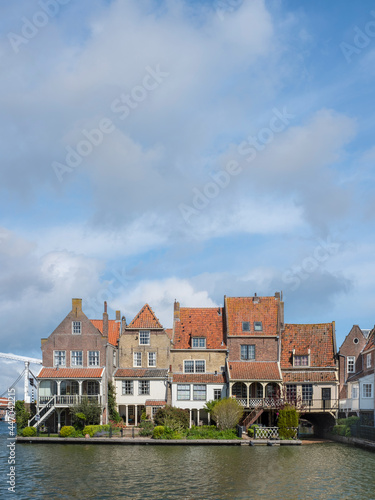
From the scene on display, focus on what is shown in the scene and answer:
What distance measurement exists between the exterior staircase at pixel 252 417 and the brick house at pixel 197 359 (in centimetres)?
491

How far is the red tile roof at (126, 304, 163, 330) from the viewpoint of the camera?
2496 inches

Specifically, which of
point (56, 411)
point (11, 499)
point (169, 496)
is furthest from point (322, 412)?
point (11, 499)

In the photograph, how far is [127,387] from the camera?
6191cm

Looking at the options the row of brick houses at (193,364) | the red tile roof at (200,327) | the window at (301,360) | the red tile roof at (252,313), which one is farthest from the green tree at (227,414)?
the window at (301,360)

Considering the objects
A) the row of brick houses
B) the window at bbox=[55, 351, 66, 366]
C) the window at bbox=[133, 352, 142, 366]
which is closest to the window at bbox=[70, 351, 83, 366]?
the row of brick houses

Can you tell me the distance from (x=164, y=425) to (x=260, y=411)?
9573 mm

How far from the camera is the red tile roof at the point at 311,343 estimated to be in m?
62.2

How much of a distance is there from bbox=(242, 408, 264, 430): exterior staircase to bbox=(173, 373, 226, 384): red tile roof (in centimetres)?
544

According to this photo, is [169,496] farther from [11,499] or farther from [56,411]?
[56,411]

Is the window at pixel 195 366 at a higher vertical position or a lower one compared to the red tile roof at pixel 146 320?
lower

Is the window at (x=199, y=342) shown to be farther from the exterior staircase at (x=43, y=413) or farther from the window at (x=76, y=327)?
the exterior staircase at (x=43, y=413)

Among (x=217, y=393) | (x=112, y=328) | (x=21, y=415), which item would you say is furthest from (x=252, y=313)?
(x=21, y=415)

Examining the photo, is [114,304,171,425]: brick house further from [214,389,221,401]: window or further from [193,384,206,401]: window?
[214,389,221,401]: window

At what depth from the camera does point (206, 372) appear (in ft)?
206
